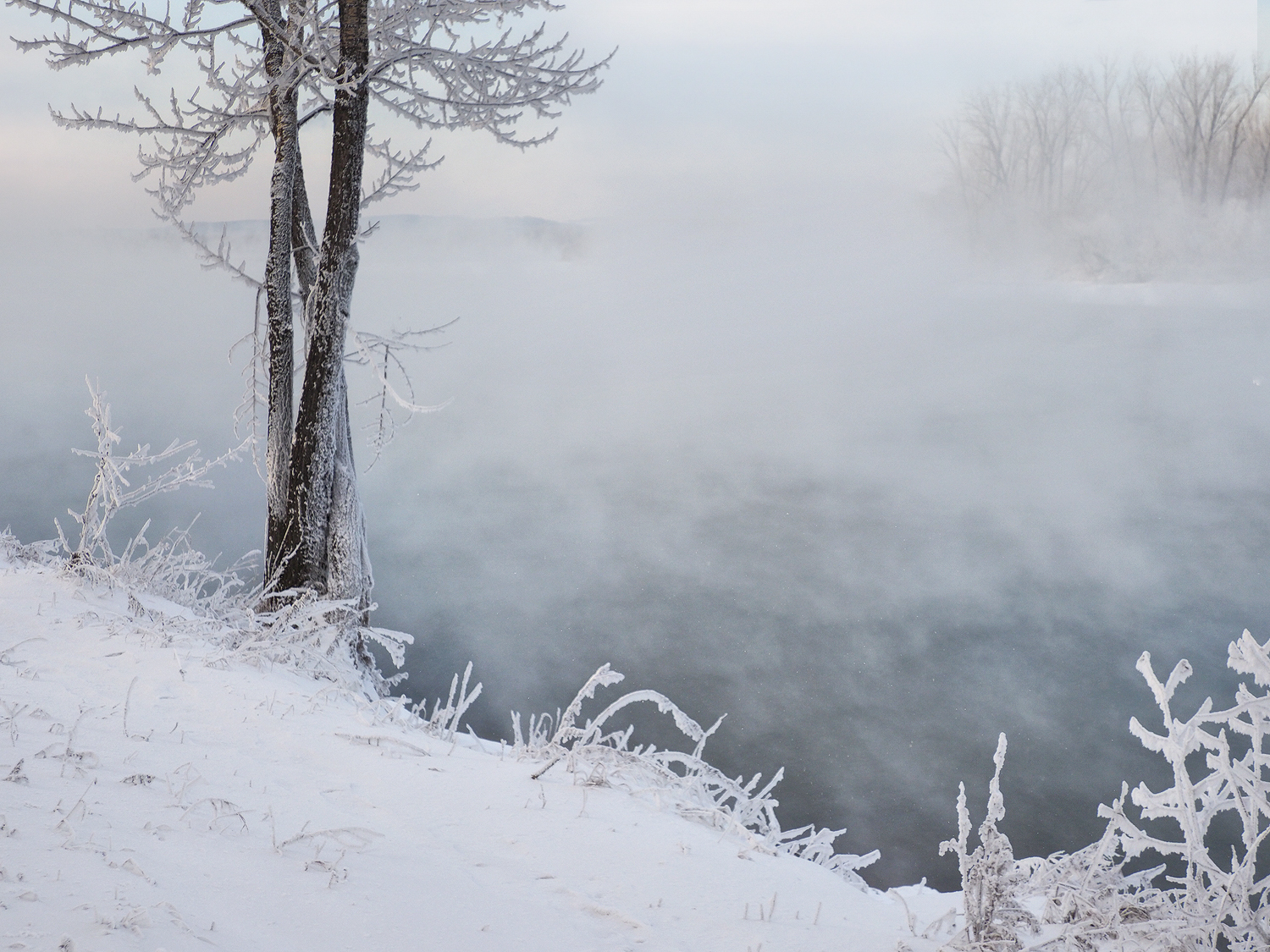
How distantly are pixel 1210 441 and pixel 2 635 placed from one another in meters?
26.2

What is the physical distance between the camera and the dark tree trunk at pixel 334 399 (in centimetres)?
686

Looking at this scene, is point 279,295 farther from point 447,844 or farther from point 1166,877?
point 1166,877

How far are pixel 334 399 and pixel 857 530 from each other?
1095 centimetres

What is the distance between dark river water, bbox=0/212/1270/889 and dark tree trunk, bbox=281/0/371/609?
3282 mm

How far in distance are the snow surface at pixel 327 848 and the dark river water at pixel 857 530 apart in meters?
5.21

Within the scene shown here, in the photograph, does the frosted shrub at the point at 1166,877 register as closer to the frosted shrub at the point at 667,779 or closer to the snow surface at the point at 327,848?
the snow surface at the point at 327,848

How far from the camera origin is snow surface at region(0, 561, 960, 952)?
1983 millimetres

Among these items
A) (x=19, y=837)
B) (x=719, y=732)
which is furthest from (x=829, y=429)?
(x=19, y=837)

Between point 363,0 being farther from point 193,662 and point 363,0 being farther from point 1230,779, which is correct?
point 1230,779

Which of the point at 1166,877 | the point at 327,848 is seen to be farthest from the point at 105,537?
the point at 1166,877

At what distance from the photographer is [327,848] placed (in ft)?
7.98

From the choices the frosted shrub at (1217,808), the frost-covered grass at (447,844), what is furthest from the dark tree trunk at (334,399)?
the frosted shrub at (1217,808)

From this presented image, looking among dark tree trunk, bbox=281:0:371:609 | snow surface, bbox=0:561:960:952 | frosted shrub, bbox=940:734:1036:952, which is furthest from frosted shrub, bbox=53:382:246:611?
frosted shrub, bbox=940:734:1036:952

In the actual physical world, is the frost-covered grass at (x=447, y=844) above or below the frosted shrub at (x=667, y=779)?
above
